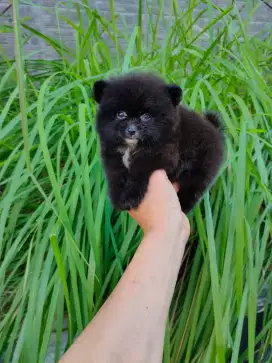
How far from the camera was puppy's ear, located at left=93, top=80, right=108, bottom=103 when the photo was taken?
99 centimetres

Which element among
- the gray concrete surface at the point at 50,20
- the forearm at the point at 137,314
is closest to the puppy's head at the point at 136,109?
the forearm at the point at 137,314

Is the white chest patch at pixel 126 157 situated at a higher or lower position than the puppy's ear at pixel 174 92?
lower

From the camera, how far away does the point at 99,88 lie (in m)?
1.00

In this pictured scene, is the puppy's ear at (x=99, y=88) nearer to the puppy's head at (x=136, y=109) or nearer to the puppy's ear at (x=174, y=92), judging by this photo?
the puppy's head at (x=136, y=109)

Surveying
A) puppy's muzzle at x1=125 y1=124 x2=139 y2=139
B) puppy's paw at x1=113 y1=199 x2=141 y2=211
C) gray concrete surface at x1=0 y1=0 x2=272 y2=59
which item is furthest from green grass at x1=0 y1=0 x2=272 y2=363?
gray concrete surface at x1=0 y1=0 x2=272 y2=59

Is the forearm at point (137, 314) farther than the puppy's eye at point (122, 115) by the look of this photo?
No

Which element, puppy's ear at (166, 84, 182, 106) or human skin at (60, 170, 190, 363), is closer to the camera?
human skin at (60, 170, 190, 363)

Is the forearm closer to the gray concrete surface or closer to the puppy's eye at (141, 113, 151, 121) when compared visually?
the puppy's eye at (141, 113, 151, 121)

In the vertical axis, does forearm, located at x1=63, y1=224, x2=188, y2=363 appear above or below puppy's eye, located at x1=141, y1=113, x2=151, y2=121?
below

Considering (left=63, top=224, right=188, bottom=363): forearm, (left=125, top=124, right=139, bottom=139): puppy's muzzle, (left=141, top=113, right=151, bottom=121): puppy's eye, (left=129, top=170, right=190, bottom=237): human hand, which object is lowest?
(left=63, top=224, right=188, bottom=363): forearm

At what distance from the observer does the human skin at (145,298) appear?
0.75 m

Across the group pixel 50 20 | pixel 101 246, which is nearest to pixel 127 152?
pixel 101 246

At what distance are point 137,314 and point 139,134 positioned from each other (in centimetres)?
42

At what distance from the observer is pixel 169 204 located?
102cm
